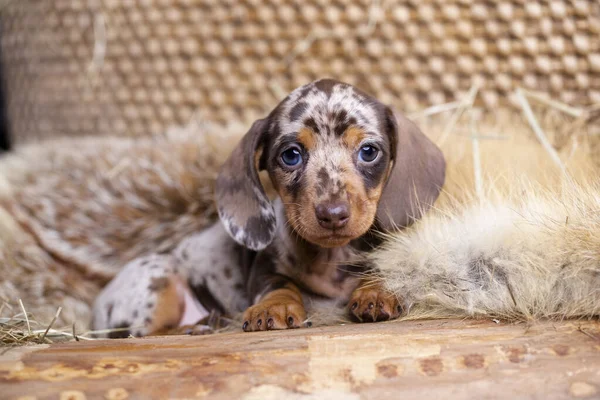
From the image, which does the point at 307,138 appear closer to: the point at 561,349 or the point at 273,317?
the point at 273,317

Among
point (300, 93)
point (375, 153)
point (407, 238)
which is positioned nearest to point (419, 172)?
point (375, 153)

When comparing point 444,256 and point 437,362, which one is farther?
point 444,256

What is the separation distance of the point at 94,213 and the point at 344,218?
1365 millimetres

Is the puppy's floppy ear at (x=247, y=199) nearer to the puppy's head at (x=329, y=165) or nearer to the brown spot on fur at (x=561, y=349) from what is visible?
the puppy's head at (x=329, y=165)

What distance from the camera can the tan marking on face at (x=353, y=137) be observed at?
1960mm

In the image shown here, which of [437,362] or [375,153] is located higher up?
[375,153]

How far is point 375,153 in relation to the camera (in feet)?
6.56

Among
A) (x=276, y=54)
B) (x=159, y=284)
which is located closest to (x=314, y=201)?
(x=159, y=284)

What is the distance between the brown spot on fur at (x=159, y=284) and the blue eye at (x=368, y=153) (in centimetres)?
83

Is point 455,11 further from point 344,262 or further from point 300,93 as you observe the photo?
point 344,262

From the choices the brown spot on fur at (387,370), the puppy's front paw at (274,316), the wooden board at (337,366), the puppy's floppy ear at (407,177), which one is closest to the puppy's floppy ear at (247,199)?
the puppy's front paw at (274,316)

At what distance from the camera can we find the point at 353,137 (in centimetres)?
196

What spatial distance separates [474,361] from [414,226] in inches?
22.1

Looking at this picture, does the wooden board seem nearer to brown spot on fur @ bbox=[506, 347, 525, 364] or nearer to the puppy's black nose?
brown spot on fur @ bbox=[506, 347, 525, 364]
